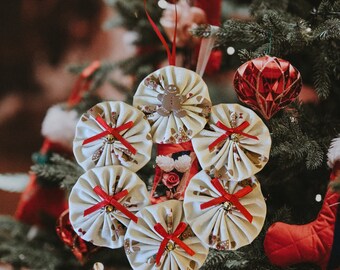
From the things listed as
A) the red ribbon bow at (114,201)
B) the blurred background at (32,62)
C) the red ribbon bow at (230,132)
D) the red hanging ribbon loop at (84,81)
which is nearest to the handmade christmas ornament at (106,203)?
the red ribbon bow at (114,201)

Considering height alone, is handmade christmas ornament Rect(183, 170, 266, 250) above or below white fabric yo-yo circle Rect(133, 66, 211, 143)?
below

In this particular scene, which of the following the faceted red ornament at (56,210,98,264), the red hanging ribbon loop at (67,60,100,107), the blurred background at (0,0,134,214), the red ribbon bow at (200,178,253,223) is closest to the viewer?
the red ribbon bow at (200,178,253,223)

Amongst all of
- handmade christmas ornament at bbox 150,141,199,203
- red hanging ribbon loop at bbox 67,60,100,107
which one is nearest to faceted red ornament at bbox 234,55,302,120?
handmade christmas ornament at bbox 150,141,199,203

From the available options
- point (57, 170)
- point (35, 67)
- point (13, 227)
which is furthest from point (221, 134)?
point (35, 67)

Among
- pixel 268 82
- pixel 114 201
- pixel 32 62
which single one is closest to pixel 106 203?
pixel 114 201

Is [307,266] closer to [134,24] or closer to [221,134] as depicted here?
[221,134]

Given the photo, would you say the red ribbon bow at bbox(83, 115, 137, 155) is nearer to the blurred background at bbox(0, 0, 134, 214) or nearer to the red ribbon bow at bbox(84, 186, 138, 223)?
the red ribbon bow at bbox(84, 186, 138, 223)

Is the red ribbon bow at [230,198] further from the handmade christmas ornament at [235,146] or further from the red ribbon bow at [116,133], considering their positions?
the red ribbon bow at [116,133]
